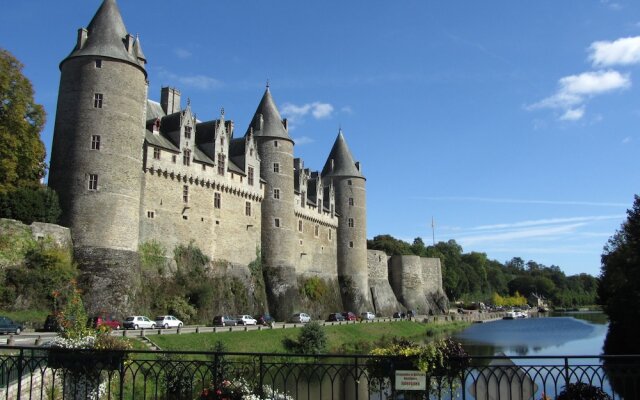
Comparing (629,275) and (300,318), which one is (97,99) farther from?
(629,275)

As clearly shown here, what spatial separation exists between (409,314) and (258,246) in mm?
27484

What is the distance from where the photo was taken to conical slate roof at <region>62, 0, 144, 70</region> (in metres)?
37.1

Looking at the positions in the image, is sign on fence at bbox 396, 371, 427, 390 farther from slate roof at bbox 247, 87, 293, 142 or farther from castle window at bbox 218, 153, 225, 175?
slate roof at bbox 247, 87, 293, 142

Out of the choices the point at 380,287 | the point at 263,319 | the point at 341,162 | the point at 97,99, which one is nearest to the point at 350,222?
the point at 341,162

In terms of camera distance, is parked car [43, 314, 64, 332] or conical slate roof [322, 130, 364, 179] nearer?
parked car [43, 314, 64, 332]

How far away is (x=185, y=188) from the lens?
44.5 metres

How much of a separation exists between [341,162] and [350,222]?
7431mm

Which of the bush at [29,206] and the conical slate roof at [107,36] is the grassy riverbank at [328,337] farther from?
the conical slate roof at [107,36]

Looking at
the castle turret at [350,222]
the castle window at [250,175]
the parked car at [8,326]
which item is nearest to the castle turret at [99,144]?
the parked car at [8,326]

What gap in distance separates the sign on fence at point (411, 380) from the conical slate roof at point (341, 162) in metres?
60.5

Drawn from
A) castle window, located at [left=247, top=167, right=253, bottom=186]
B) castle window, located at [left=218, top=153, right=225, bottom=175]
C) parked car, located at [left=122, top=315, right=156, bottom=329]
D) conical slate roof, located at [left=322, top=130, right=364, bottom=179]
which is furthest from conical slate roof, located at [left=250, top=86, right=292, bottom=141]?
parked car, located at [left=122, top=315, right=156, bottom=329]

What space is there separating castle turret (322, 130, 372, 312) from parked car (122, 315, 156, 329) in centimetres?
3330

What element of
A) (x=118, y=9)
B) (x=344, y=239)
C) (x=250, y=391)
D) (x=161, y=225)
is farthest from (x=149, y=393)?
(x=344, y=239)

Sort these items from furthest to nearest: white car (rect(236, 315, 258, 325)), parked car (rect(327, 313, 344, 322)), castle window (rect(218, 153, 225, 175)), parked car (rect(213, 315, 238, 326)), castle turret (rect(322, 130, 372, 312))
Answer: castle turret (rect(322, 130, 372, 312))
parked car (rect(327, 313, 344, 322))
castle window (rect(218, 153, 225, 175))
white car (rect(236, 315, 258, 325))
parked car (rect(213, 315, 238, 326))
